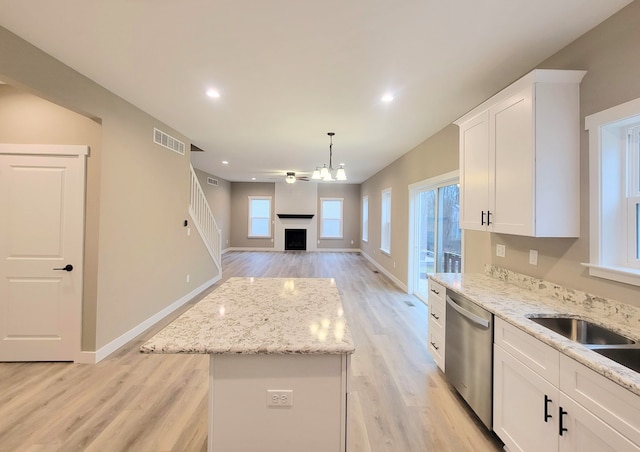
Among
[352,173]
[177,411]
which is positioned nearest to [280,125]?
[177,411]

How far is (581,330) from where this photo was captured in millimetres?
1641

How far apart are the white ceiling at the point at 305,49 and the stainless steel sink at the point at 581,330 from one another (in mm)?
1928

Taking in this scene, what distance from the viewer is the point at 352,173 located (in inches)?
328

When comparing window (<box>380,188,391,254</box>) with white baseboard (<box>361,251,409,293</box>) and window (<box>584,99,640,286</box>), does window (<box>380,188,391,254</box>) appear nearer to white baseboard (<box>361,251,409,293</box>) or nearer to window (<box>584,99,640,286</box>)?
white baseboard (<box>361,251,409,293</box>)

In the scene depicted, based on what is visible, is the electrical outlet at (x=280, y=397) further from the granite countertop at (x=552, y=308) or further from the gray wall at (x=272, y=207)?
the gray wall at (x=272, y=207)

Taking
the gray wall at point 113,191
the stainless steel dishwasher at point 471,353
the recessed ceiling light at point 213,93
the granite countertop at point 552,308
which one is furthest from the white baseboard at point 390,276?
the recessed ceiling light at point 213,93

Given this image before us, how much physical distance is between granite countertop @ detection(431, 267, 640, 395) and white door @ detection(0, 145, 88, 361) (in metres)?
3.71

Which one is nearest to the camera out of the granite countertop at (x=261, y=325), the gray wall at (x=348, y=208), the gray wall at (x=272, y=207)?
the granite countertop at (x=261, y=325)

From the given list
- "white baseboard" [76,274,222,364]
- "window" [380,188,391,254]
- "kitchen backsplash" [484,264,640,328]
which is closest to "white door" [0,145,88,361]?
"white baseboard" [76,274,222,364]

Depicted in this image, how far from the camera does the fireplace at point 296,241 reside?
1098cm

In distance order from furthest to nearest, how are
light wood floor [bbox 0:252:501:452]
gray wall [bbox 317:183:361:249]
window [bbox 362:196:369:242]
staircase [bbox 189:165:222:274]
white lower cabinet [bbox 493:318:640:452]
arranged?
gray wall [bbox 317:183:361:249], window [bbox 362:196:369:242], staircase [bbox 189:165:222:274], light wood floor [bbox 0:252:501:452], white lower cabinet [bbox 493:318:640:452]

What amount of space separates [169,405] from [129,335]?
148 centimetres

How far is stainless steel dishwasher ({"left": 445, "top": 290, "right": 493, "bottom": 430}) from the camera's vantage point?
72.6 inches

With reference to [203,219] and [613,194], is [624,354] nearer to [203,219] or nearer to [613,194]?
[613,194]
